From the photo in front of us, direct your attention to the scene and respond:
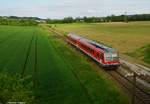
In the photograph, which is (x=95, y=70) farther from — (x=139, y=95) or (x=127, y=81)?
(x=139, y=95)

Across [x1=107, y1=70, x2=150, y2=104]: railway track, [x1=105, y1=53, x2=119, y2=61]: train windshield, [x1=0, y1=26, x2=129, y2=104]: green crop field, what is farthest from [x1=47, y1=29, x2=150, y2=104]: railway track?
[x1=105, y1=53, x2=119, y2=61]: train windshield

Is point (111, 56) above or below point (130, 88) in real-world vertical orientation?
above

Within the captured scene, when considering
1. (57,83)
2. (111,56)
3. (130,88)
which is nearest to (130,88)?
(130,88)

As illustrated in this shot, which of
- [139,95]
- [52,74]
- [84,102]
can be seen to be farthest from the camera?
[52,74]

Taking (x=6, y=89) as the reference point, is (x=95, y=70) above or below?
below

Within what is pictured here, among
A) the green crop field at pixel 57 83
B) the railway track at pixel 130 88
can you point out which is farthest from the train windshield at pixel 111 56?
the green crop field at pixel 57 83

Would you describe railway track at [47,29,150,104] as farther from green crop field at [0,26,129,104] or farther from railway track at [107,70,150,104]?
green crop field at [0,26,129,104]

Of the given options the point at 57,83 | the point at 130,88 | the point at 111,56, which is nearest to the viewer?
the point at 130,88

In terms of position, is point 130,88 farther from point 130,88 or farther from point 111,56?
point 111,56

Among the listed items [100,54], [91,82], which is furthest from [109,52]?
[91,82]

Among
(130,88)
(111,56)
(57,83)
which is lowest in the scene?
(130,88)

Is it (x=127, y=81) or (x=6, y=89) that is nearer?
(x=6, y=89)

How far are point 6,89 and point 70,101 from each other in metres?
11.3

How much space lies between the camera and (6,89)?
678 inches
